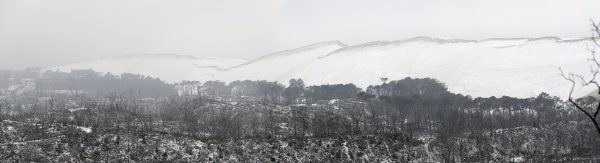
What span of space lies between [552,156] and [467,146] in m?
26.4

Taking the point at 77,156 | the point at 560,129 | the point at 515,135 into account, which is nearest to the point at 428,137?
the point at 515,135

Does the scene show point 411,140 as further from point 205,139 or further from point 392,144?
point 205,139

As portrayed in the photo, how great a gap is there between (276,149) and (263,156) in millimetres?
5977

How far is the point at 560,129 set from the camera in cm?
19488

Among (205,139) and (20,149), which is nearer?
(20,149)

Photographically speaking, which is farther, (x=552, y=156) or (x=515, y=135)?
(x=515, y=135)

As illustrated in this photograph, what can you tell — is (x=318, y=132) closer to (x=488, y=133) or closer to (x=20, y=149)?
(x=488, y=133)

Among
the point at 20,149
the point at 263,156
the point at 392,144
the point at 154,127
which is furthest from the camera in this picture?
the point at 154,127

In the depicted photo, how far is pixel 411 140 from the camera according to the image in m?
181

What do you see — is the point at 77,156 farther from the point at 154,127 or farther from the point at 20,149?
the point at 154,127

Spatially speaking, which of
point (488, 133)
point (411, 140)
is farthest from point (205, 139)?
point (488, 133)

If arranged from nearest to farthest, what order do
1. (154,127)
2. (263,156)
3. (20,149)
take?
(20,149) < (263,156) < (154,127)

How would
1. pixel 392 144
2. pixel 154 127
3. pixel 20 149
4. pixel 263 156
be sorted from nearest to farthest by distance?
1. pixel 20 149
2. pixel 263 156
3. pixel 392 144
4. pixel 154 127

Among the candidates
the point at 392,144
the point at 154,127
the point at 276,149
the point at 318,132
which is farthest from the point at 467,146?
the point at 154,127
